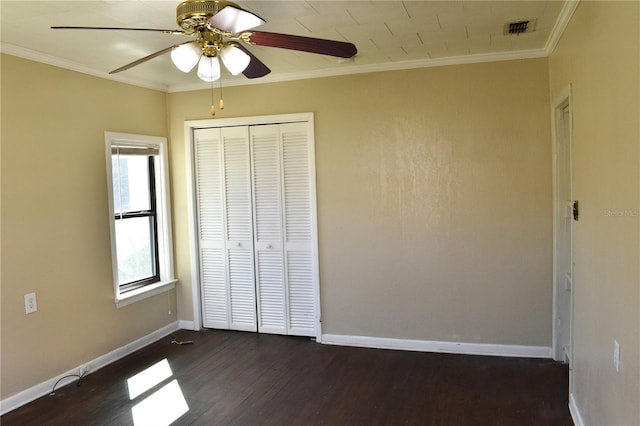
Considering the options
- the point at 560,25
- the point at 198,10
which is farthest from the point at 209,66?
the point at 560,25

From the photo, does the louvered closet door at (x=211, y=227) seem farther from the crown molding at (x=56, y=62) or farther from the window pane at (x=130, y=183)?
the crown molding at (x=56, y=62)

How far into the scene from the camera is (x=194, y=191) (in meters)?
4.62

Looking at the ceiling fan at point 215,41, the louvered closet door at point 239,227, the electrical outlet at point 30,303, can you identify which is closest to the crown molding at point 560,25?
the ceiling fan at point 215,41

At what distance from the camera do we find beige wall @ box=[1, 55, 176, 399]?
10.3ft

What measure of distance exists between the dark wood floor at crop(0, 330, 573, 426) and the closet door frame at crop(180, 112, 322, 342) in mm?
558

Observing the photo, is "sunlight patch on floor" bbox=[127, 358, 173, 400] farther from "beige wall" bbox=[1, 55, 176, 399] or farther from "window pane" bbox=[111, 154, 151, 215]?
"window pane" bbox=[111, 154, 151, 215]

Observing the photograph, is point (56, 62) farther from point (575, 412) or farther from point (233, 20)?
point (575, 412)

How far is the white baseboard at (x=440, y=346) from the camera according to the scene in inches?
147

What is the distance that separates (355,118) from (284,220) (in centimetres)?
115

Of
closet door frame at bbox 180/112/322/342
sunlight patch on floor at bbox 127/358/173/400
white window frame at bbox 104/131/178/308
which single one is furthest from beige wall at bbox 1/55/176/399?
closet door frame at bbox 180/112/322/342

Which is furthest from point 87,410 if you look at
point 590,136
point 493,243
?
point 590,136

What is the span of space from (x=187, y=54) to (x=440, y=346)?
3.08 m

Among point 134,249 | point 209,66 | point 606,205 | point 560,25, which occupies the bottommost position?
point 134,249

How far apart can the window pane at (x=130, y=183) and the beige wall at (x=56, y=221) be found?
20cm
